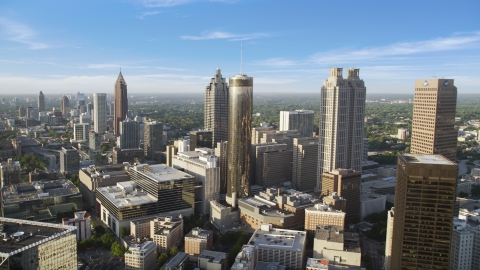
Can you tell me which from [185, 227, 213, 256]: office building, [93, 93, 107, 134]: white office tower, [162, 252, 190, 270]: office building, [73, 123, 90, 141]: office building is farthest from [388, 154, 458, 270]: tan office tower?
[93, 93, 107, 134]: white office tower

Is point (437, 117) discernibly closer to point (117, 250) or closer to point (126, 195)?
point (126, 195)

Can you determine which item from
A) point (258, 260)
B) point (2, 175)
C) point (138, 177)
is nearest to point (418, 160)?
point (258, 260)

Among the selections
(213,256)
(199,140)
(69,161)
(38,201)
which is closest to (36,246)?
(213,256)

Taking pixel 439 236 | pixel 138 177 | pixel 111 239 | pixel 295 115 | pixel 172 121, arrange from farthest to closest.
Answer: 1. pixel 172 121
2. pixel 295 115
3. pixel 138 177
4. pixel 111 239
5. pixel 439 236

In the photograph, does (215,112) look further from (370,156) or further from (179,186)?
(370,156)

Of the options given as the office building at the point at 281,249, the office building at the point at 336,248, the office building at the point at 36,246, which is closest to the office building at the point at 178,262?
the office building at the point at 281,249
